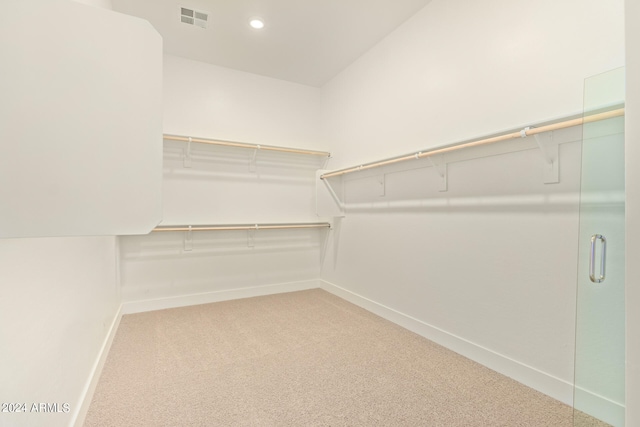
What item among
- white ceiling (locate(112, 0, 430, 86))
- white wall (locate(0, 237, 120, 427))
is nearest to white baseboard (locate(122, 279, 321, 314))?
white wall (locate(0, 237, 120, 427))

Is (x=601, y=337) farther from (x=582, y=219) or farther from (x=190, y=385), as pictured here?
(x=190, y=385)

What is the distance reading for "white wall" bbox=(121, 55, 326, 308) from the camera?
127 inches

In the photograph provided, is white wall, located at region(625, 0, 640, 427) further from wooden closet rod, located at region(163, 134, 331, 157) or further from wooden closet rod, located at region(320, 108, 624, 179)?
wooden closet rod, located at region(163, 134, 331, 157)

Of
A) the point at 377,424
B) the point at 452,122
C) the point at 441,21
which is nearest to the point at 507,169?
the point at 452,122

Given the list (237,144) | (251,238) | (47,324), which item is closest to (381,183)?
(237,144)

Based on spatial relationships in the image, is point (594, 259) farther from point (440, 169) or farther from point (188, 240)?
point (188, 240)

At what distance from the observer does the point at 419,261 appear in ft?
8.18

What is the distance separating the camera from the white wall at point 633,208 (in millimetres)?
926

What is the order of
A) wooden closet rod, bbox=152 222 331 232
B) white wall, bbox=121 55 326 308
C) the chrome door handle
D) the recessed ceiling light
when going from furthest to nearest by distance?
1. white wall, bbox=121 55 326 308
2. wooden closet rod, bbox=152 222 331 232
3. the recessed ceiling light
4. the chrome door handle

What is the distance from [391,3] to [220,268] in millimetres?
3074

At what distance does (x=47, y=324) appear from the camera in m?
1.12

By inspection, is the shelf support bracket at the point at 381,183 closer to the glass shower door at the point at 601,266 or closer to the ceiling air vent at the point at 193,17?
the glass shower door at the point at 601,266

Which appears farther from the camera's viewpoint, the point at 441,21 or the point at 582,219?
the point at 441,21

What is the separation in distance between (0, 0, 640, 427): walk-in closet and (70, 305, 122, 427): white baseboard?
0.02 meters
